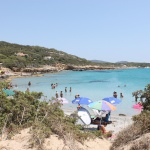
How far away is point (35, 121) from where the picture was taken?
29.7 ft

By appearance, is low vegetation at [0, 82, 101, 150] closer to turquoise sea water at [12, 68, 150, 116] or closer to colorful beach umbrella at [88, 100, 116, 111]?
colorful beach umbrella at [88, 100, 116, 111]

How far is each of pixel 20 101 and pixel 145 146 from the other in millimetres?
4820

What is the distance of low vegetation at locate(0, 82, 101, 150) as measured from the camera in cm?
835

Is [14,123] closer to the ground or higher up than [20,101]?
closer to the ground

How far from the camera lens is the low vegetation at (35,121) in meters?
8.35

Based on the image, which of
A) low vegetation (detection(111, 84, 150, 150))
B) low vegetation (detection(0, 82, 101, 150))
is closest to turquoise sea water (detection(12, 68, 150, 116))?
low vegetation (detection(0, 82, 101, 150))

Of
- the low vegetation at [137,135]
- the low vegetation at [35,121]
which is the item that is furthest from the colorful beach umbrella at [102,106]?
the low vegetation at [137,135]

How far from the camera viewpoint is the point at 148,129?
7812mm

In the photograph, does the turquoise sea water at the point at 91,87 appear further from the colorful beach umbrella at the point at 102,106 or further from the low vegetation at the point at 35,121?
the low vegetation at the point at 35,121

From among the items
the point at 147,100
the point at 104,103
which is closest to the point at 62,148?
the point at 147,100

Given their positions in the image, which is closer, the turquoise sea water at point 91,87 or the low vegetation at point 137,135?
the low vegetation at point 137,135

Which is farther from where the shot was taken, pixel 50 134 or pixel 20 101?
pixel 20 101

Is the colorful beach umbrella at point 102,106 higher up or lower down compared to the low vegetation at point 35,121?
lower down

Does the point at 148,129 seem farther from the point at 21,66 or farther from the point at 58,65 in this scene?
the point at 58,65
